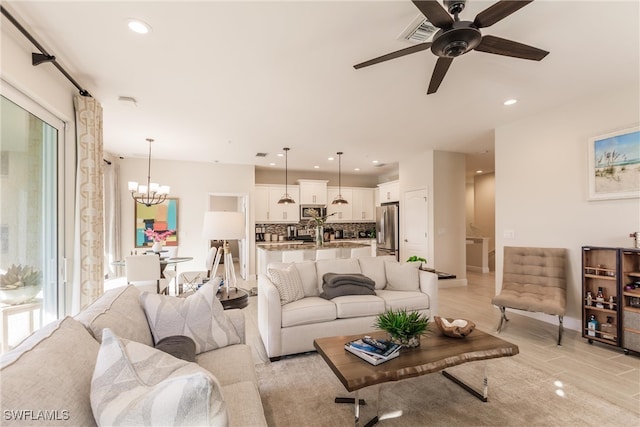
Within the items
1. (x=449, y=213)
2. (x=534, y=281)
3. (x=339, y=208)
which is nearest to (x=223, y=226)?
(x=534, y=281)

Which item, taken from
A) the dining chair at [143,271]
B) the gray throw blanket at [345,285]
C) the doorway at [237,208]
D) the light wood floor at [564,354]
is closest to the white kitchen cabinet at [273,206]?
the doorway at [237,208]

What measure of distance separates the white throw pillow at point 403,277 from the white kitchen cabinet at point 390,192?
3.49 meters

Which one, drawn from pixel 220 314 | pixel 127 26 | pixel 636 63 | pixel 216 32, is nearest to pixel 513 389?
pixel 220 314

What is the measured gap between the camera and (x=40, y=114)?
2.51 m

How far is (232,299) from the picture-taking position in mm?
2727

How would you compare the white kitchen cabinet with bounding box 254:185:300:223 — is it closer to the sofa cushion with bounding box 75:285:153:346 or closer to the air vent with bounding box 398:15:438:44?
the sofa cushion with bounding box 75:285:153:346

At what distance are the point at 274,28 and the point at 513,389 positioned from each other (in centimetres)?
333

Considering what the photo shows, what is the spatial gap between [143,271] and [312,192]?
15.5 ft

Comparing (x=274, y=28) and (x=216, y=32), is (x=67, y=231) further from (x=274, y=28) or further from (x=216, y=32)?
(x=274, y=28)

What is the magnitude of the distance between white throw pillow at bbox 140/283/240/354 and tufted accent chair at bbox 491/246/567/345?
324 centimetres

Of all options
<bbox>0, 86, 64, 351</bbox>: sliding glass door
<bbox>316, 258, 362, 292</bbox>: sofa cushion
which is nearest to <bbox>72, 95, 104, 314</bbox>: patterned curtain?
<bbox>0, 86, 64, 351</bbox>: sliding glass door

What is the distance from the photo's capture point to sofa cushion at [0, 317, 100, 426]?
30.4 inches

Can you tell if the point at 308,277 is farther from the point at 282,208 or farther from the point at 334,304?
the point at 282,208

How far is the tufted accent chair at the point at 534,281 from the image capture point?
3322mm
